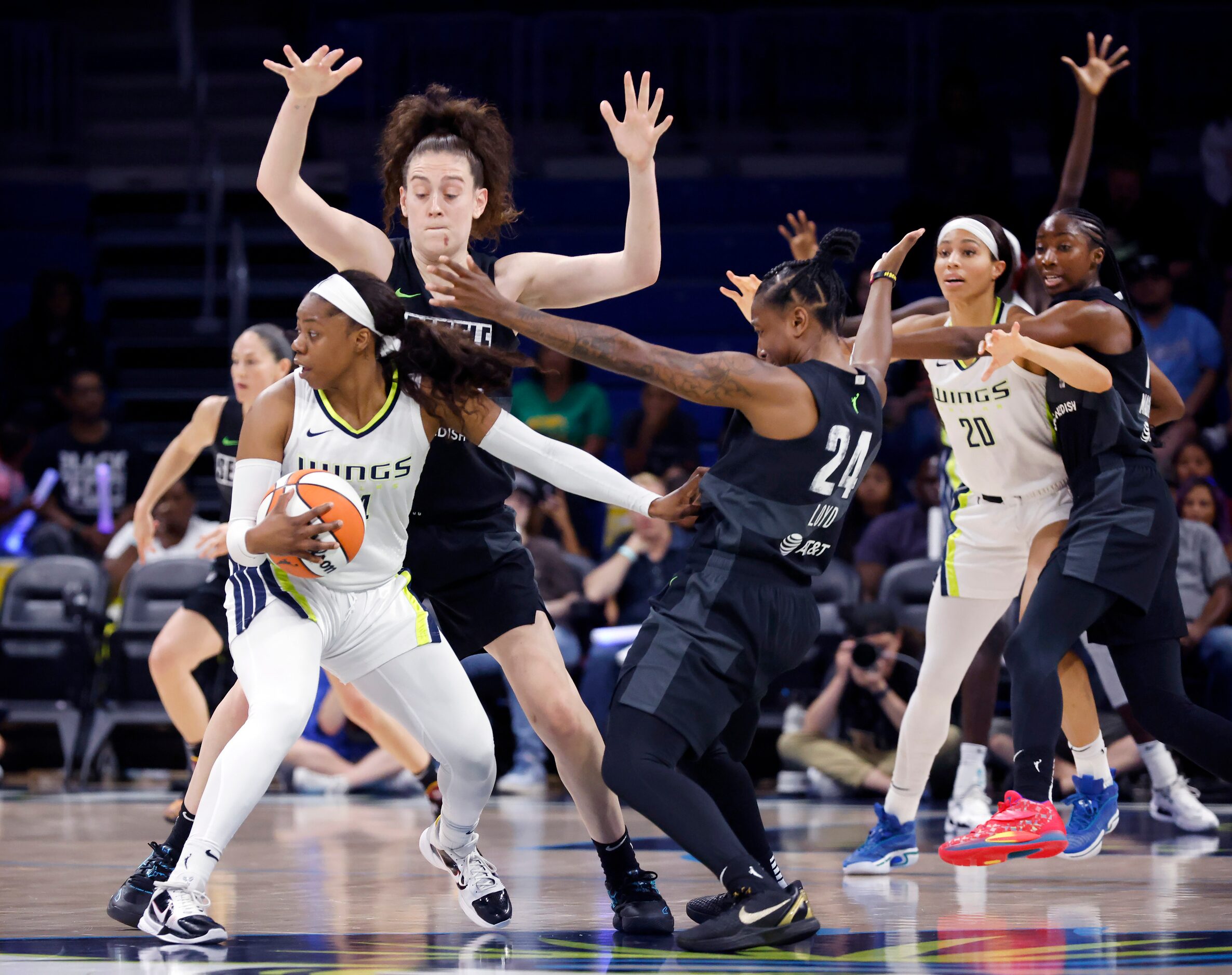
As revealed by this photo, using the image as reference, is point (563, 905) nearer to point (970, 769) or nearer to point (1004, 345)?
point (1004, 345)

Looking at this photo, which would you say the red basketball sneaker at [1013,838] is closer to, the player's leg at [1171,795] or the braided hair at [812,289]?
the braided hair at [812,289]

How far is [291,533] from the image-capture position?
367cm

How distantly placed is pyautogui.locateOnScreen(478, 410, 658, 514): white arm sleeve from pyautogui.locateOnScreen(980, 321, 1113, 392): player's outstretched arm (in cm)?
118

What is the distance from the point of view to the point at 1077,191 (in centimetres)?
524

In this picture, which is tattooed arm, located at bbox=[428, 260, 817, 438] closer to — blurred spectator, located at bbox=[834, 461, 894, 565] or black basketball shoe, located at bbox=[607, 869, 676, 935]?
black basketball shoe, located at bbox=[607, 869, 676, 935]

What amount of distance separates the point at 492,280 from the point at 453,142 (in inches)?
15.9

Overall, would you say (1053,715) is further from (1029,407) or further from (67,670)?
(67,670)

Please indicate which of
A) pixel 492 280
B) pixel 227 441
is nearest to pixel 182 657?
pixel 227 441

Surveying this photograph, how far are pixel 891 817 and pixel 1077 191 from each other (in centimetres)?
217

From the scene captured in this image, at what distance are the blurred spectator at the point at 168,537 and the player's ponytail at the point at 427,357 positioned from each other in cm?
532

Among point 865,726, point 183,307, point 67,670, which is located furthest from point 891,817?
point 183,307

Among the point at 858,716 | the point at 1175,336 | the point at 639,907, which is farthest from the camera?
the point at 1175,336

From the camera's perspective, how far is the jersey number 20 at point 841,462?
379 centimetres

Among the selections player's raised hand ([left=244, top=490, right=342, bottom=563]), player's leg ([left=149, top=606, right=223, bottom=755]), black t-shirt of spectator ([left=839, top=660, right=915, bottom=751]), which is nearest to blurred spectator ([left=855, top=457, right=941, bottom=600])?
black t-shirt of spectator ([left=839, top=660, right=915, bottom=751])
